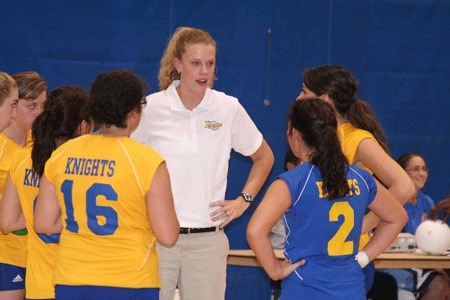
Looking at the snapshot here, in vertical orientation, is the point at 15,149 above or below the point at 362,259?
above

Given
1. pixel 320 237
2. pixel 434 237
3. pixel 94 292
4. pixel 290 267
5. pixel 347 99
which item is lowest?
pixel 94 292

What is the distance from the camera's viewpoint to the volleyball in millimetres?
5770

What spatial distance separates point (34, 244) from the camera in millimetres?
3617

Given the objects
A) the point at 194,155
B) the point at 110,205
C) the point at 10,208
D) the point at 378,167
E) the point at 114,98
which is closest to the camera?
the point at 110,205

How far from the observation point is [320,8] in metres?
6.55

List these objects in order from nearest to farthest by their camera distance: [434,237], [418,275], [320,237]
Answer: [320,237], [434,237], [418,275]

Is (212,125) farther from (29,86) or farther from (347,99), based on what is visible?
(29,86)

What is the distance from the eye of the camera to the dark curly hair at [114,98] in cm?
313

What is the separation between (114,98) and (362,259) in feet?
4.31

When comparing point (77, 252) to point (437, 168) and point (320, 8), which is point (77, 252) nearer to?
point (320, 8)

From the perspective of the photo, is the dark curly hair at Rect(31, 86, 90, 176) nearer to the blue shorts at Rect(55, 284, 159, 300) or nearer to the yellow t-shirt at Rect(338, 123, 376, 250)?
the blue shorts at Rect(55, 284, 159, 300)

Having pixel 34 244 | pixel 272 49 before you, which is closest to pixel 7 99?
pixel 34 244

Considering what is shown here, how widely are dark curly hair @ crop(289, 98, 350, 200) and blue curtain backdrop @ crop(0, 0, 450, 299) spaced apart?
2.74 meters

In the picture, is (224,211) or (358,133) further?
(224,211)
